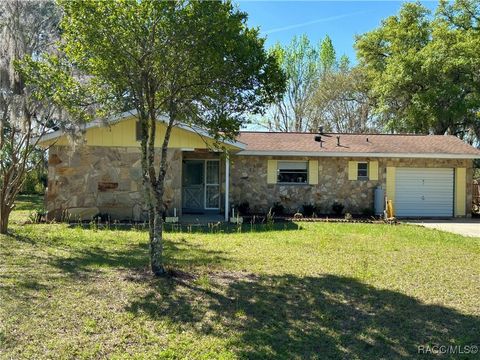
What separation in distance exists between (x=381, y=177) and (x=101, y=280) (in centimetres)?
1349

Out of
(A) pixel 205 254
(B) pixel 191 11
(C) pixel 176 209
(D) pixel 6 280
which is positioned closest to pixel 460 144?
(C) pixel 176 209

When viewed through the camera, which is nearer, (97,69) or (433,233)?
(97,69)

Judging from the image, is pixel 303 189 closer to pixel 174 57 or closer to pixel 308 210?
pixel 308 210

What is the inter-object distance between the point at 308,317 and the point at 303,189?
39.8ft

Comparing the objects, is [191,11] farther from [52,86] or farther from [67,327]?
[67,327]

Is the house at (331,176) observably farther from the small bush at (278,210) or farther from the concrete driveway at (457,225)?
the concrete driveway at (457,225)

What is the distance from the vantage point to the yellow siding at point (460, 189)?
17.6 metres

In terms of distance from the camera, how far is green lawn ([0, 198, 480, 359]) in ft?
14.2

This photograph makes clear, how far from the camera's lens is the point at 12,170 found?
10.4m

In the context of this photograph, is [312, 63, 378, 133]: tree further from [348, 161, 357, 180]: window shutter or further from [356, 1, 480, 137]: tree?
[348, 161, 357, 180]: window shutter

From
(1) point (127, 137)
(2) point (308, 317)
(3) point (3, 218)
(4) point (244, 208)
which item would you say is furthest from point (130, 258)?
(4) point (244, 208)

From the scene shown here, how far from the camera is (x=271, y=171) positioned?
17.1 metres

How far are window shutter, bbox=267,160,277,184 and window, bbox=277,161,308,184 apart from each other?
0.19m

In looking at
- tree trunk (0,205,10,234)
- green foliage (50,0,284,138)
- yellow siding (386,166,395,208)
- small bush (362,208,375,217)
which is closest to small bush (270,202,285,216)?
small bush (362,208,375,217)
